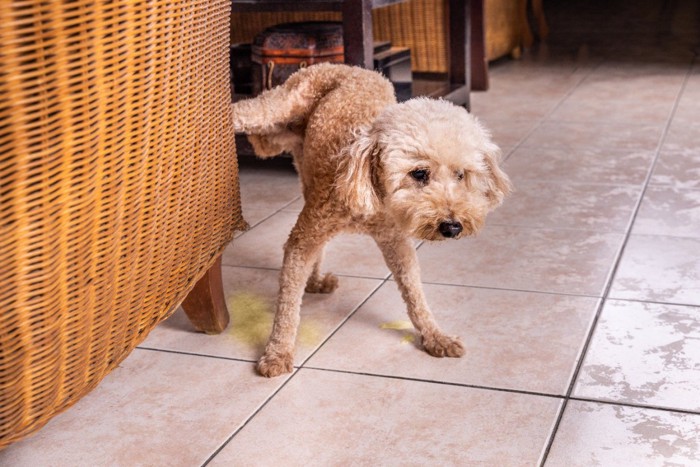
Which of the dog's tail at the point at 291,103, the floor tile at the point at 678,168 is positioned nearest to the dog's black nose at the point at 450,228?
the dog's tail at the point at 291,103

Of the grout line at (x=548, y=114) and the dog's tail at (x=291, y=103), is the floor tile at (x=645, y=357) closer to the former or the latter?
the dog's tail at (x=291, y=103)

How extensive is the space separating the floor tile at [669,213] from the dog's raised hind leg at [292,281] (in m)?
1.11

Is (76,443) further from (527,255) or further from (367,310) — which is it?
(527,255)

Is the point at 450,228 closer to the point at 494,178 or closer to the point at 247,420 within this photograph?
the point at 494,178

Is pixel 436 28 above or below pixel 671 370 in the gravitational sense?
above

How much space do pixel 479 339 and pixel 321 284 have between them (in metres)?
0.46

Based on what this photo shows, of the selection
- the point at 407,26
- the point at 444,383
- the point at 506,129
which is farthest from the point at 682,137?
the point at 444,383

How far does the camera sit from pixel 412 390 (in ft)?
5.55

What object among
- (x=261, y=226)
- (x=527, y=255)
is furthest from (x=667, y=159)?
(x=261, y=226)

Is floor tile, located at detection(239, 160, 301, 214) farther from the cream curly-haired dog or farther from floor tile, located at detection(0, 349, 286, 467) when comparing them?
A: floor tile, located at detection(0, 349, 286, 467)

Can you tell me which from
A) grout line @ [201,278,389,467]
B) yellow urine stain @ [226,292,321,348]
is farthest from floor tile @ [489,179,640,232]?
yellow urine stain @ [226,292,321,348]

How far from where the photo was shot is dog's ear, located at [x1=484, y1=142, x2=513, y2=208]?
5.43 feet

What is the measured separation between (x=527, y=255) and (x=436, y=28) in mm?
1890

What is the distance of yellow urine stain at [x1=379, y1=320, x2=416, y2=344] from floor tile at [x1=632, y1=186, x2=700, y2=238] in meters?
0.86
